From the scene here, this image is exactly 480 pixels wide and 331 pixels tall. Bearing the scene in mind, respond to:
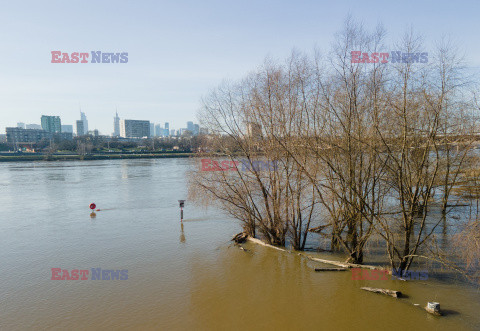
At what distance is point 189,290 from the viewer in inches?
408

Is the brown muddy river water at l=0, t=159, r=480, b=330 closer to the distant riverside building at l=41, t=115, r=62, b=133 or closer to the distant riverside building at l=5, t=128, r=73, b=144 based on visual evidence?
the distant riverside building at l=5, t=128, r=73, b=144

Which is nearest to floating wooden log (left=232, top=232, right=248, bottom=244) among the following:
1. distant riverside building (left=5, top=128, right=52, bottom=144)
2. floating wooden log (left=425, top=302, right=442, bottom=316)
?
floating wooden log (left=425, top=302, right=442, bottom=316)

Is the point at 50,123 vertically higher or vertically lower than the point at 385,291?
higher

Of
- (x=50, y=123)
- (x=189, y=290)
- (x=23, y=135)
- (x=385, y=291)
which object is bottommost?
(x=189, y=290)

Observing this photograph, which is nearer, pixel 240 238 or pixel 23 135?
pixel 240 238

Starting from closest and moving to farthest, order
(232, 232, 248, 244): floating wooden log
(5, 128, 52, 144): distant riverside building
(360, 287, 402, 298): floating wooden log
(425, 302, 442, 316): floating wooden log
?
1. (425, 302, 442, 316): floating wooden log
2. (360, 287, 402, 298): floating wooden log
3. (232, 232, 248, 244): floating wooden log
4. (5, 128, 52, 144): distant riverside building

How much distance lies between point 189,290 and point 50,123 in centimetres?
21323

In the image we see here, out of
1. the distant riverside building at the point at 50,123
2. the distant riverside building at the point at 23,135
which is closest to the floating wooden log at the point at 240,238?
the distant riverside building at the point at 23,135

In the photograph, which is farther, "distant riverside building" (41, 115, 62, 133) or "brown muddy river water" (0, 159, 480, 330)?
"distant riverside building" (41, 115, 62, 133)

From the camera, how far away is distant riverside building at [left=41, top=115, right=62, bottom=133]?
183625mm

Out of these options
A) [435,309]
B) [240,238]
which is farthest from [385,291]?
[240,238]

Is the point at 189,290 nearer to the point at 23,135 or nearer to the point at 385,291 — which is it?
the point at 385,291

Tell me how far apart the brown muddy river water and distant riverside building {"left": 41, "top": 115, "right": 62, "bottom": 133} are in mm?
199141

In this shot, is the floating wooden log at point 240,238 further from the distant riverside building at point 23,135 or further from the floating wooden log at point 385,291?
the distant riverside building at point 23,135
